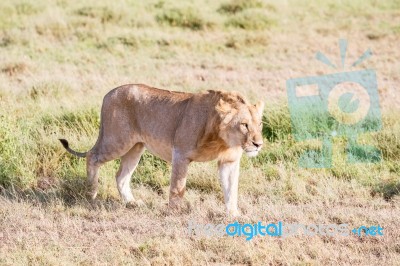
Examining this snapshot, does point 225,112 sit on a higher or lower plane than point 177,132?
higher

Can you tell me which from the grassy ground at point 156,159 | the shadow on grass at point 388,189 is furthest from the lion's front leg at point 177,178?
the shadow on grass at point 388,189

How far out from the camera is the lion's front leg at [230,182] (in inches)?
241

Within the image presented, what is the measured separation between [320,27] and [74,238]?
36.6 feet

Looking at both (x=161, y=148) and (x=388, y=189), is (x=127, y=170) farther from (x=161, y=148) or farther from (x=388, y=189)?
(x=388, y=189)

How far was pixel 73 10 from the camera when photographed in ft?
52.0

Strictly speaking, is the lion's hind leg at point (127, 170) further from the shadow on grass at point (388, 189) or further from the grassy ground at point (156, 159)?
the shadow on grass at point (388, 189)

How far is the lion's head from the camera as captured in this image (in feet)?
18.6

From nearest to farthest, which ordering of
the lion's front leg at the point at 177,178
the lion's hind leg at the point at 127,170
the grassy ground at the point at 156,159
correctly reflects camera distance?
the grassy ground at the point at 156,159, the lion's front leg at the point at 177,178, the lion's hind leg at the point at 127,170

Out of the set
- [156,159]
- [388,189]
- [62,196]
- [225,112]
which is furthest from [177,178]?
[388,189]

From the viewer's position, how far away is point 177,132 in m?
6.04

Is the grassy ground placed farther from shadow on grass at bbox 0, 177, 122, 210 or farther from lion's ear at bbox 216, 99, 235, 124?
lion's ear at bbox 216, 99, 235, 124

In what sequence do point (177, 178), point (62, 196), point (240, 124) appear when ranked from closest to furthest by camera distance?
1. point (240, 124)
2. point (177, 178)
3. point (62, 196)

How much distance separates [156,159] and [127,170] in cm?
93

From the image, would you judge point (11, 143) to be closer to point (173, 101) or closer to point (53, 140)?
point (53, 140)
